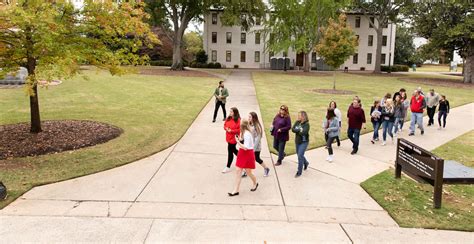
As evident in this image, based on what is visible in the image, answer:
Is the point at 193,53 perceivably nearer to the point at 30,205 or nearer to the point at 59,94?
the point at 59,94

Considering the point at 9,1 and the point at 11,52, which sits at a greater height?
the point at 9,1

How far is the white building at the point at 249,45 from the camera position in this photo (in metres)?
56.9

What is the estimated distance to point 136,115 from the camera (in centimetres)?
1599

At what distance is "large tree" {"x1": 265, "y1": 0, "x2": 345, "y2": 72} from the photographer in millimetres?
41156

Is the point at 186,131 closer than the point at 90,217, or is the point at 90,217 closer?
the point at 90,217

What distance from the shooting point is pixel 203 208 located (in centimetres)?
698

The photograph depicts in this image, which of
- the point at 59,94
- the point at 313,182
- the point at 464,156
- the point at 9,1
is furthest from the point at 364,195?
the point at 59,94

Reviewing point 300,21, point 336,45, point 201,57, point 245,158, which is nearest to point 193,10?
point 300,21

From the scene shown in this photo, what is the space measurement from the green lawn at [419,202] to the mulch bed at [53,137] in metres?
7.80

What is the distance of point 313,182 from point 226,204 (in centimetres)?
233

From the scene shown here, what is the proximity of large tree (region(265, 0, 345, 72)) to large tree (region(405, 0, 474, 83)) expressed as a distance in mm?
7864

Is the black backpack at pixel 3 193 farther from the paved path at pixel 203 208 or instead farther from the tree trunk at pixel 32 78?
the tree trunk at pixel 32 78

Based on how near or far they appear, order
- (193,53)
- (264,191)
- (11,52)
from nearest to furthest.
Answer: (264,191) < (11,52) < (193,53)

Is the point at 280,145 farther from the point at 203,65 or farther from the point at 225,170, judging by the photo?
the point at 203,65
